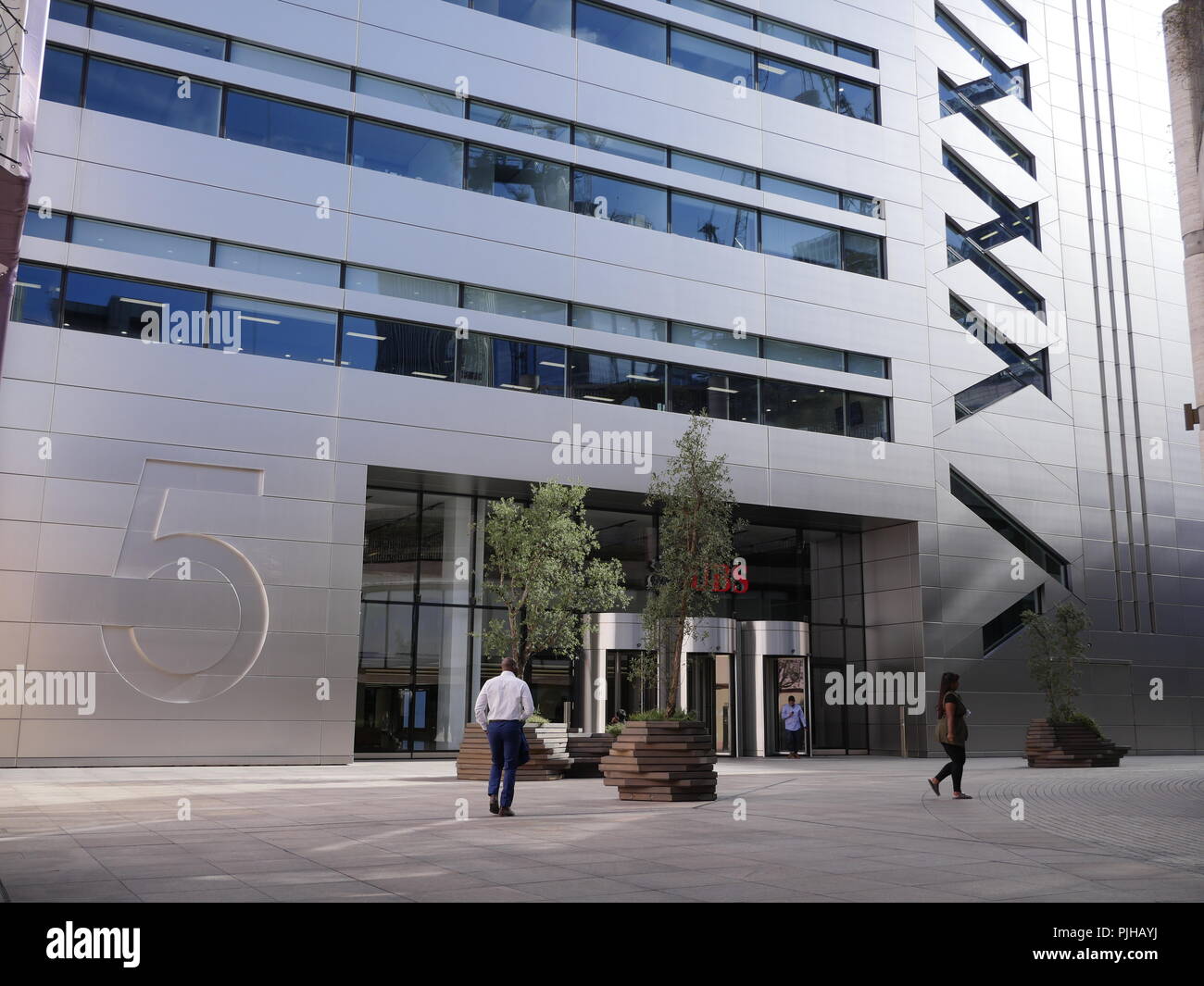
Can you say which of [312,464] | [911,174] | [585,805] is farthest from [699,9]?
[585,805]

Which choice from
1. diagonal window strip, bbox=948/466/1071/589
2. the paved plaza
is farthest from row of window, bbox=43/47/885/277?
the paved plaza

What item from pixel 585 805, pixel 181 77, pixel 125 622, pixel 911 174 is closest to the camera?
pixel 585 805

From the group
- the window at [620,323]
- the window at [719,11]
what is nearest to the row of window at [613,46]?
the window at [719,11]

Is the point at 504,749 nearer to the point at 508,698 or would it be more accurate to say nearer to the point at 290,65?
the point at 508,698

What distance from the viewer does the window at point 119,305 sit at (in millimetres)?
21750

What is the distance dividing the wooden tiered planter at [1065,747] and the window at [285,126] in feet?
67.5

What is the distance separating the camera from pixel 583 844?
9.51 meters

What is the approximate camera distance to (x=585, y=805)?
13891 millimetres

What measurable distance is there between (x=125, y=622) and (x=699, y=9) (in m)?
22.1

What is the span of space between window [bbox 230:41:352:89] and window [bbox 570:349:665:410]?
836 cm

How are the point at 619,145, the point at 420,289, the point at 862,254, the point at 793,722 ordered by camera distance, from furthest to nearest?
the point at 862,254, the point at 793,722, the point at 619,145, the point at 420,289

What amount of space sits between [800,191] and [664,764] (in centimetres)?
2133

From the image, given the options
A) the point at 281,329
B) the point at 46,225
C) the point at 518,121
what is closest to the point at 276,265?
the point at 281,329
